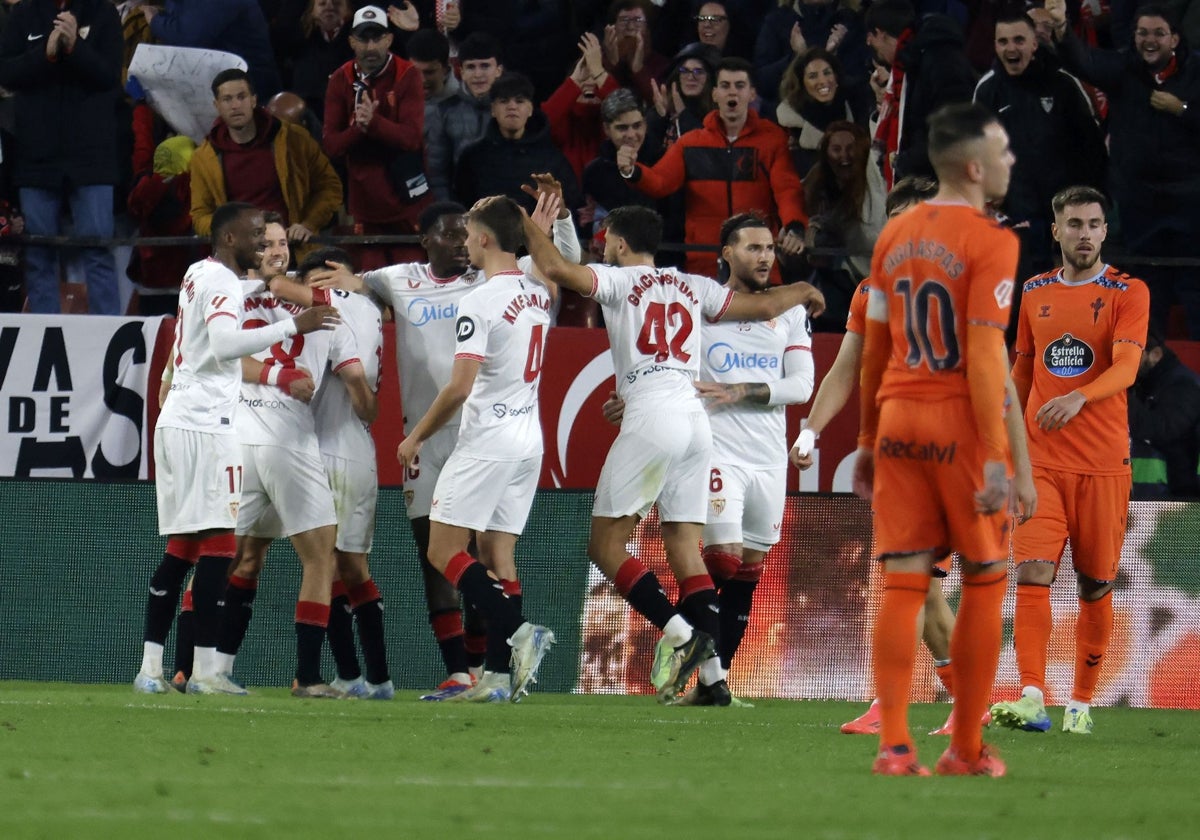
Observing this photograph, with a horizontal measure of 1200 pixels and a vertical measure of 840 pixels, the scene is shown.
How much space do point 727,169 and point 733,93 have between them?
50 centimetres

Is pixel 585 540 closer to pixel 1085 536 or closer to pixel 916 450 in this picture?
pixel 1085 536

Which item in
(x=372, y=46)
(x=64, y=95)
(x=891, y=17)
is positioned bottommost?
(x=64, y=95)

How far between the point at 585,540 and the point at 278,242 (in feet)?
8.37

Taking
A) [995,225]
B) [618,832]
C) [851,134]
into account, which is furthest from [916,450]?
[851,134]

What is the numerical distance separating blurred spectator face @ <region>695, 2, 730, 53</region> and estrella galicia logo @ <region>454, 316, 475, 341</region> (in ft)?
19.0

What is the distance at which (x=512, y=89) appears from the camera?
42.0 ft

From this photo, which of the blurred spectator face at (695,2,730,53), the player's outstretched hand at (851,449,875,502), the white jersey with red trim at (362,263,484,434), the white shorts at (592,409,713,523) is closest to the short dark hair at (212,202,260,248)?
the white jersey with red trim at (362,263,484,434)

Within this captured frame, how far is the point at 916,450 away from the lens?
5.94m

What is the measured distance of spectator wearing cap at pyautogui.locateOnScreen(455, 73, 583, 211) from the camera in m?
12.8

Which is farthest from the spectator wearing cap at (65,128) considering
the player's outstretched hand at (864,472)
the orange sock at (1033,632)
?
the player's outstretched hand at (864,472)

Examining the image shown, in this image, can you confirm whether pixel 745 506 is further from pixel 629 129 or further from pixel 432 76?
pixel 432 76

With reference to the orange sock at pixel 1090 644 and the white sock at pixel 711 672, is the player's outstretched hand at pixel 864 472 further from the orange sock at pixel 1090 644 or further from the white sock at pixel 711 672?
the white sock at pixel 711 672

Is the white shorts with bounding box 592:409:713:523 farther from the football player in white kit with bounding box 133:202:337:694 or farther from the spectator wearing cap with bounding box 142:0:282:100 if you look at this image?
the spectator wearing cap with bounding box 142:0:282:100

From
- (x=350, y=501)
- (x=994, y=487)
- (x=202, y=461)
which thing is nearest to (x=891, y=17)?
(x=350, y=501)
